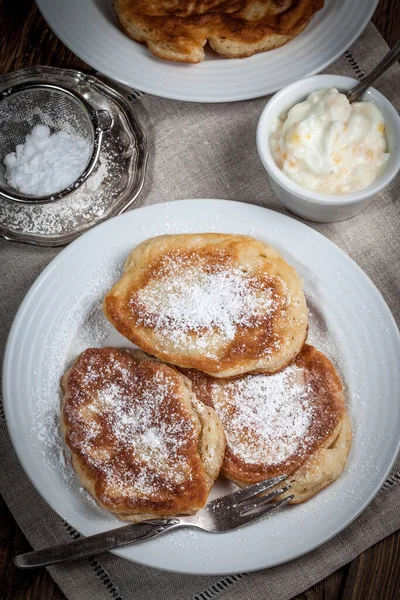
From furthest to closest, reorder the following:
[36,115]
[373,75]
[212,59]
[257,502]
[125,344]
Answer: [36,115]
[212,59]
[125,344]
[373,75]
[257,502]

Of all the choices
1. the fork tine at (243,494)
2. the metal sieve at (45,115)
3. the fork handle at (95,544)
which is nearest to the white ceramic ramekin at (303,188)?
the metal sieve at (45,115)

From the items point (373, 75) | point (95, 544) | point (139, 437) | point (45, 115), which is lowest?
point (95, 544)

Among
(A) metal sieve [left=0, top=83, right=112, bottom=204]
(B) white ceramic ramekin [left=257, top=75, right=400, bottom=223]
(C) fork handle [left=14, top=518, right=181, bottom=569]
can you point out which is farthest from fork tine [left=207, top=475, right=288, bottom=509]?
(A) metal sieve [left=0, top=83, right=112, bottom=204]

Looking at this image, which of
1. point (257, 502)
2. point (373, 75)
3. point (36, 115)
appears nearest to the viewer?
point (257, 502)

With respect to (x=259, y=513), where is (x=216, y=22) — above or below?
above

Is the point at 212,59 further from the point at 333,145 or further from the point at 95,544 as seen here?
the point at 95,544

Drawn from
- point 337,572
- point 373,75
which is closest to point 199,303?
point 373,75

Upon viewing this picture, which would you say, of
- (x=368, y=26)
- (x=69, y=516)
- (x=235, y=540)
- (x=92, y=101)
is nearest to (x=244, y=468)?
(x=235, y=540)

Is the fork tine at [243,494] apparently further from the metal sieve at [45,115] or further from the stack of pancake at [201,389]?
the metal sieve at [45,115]

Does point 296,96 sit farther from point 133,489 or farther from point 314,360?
point 133,489
